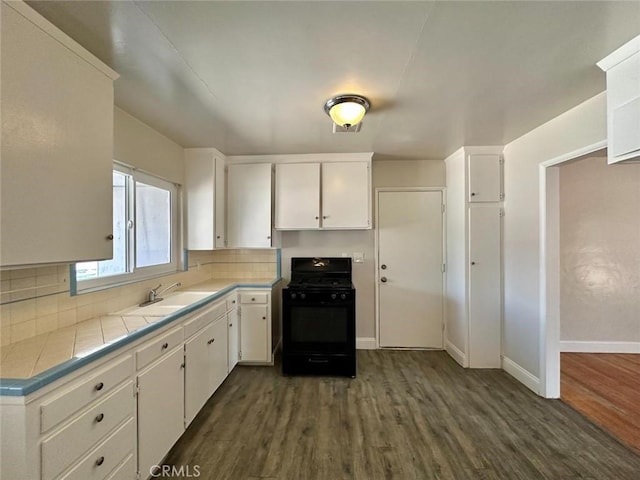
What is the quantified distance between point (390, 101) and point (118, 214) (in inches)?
85.0

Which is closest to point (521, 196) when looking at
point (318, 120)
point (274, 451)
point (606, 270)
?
point (606, 270)

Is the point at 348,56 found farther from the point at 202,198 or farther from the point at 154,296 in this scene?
the point at 154,296

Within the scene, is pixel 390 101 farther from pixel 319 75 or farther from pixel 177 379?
pixel 177 379

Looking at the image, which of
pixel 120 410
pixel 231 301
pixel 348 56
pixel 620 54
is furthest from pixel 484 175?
pixel 120 410

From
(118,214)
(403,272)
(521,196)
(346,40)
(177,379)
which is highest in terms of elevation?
(346,40)

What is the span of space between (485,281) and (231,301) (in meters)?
2.65

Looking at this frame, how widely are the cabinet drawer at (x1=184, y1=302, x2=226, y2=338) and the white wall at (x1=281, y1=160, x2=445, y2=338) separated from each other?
1.10 m

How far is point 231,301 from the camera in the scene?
9.41 ft

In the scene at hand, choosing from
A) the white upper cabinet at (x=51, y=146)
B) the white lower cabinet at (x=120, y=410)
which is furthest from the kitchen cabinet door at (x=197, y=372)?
the white upper cabinet at (x=51, y=146)

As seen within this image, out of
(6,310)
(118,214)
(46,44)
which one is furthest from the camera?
(118,214)

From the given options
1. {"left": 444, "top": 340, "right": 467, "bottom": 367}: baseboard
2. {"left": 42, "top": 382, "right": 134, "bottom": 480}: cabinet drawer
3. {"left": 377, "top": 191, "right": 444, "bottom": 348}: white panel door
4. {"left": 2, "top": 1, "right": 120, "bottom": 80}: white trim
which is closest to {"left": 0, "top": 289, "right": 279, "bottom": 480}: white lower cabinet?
{"left": 42, "top": 382, "right": 134, "bottom": 480}: cabinet drawer

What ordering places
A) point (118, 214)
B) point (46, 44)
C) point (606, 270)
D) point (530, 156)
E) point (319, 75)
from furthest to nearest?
1. point (606, 270)
2. point (530, 156)
3. point (118, 214)
4. point (319, 75)
5. point (46, 44)

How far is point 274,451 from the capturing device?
1.88 m

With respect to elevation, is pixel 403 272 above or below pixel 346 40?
below
